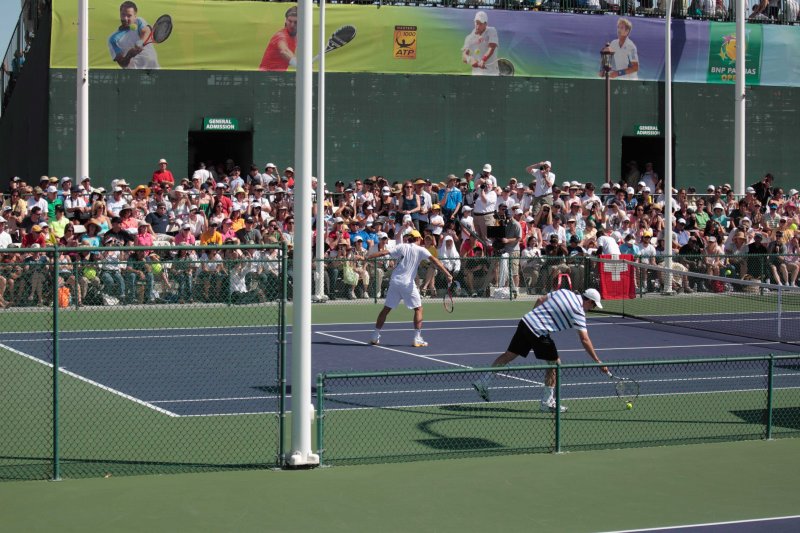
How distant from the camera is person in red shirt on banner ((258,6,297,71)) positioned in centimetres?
3541

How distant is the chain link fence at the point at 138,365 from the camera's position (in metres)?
12.8

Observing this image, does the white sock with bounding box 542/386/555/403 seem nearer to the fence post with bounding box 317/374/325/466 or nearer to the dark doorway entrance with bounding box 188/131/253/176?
the fence post with bounding box 317/374/325/466

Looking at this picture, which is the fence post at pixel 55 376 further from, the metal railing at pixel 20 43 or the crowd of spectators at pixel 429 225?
the metal railing at pixel 20 43

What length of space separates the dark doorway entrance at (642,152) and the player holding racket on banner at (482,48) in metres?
6.09

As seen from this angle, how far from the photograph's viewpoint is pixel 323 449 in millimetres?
12703

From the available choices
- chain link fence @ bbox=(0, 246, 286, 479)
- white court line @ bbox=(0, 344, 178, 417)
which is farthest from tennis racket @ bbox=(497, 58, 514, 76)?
white court line @ bbox=(0, 344, 178, 417)

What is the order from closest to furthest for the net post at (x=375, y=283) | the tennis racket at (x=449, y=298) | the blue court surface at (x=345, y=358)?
the blue court surface at (x=345, y=358), the tennis racket at (x=449, y=298), the net post at (x=375, y=283)

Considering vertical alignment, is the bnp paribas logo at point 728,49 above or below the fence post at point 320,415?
above

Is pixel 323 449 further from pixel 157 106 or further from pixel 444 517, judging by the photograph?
pixel 157 106

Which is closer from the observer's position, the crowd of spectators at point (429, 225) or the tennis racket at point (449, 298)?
the tennis racket at point (449, 298)

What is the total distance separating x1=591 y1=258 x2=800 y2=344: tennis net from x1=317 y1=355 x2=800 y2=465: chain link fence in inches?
310

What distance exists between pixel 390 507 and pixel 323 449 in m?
1.77

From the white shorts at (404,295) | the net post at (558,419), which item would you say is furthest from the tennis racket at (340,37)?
the net post at (558,419)

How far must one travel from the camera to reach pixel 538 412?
616 inches
